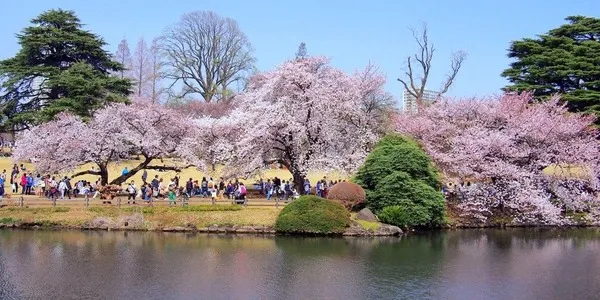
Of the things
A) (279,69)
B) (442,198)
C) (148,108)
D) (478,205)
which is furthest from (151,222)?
(478,205)

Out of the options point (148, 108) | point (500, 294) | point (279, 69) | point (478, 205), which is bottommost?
point (500, 294)

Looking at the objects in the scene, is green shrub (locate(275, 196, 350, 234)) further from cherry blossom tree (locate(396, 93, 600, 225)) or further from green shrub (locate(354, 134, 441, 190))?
cherry blossom tree (locate(396, 93, 600, 225))

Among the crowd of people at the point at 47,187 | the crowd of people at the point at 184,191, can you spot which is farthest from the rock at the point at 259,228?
Answer: the crowd of people at the point at 47,187

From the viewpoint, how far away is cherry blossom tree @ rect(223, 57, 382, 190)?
→ 37188mm

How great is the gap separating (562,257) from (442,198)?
8.39 m

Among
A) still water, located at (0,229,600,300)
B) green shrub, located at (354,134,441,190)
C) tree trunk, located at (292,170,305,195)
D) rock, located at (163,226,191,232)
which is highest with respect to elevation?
green shrub, located at (354,134,441,190)

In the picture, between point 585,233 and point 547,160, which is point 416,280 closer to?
point 585,233

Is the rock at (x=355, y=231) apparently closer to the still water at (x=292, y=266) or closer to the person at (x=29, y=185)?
the still water at (x=292, y=266)

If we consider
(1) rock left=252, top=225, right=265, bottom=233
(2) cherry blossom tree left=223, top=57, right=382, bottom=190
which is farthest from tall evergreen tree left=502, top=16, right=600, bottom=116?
(1) rock left=252, top=225, right=265, bottom=233

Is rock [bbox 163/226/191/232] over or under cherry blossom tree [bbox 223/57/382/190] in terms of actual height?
under

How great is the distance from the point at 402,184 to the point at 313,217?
5467 mm

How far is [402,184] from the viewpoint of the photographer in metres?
32.3

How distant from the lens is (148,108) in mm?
39844

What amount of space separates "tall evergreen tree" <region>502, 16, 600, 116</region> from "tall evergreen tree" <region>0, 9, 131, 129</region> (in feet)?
102
